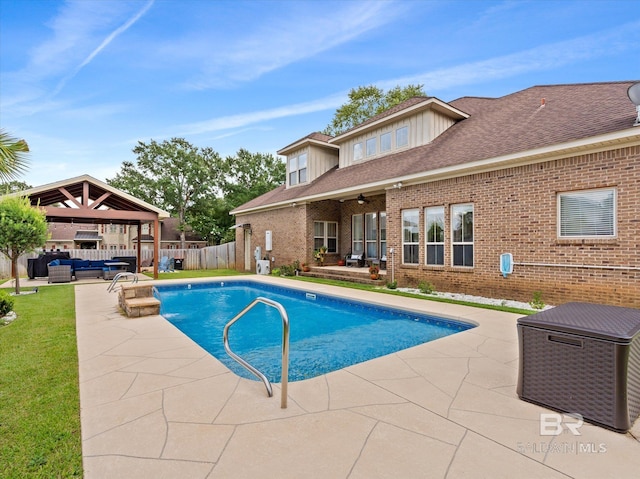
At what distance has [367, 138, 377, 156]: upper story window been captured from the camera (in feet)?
48.3

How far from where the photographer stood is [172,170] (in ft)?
105

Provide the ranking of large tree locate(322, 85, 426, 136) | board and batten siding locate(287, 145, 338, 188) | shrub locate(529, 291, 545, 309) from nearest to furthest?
1. shrub locate(529, 291, 545, 309)
2. board and batten siding locate(287, 145, 338, 188)
3. large tree locate(322, 85, 426, 136)

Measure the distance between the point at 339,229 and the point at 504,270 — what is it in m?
9.34

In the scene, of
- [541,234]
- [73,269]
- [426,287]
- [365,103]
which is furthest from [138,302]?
[365,103]

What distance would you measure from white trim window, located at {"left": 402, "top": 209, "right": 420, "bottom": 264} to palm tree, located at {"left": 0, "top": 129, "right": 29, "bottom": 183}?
10006mm

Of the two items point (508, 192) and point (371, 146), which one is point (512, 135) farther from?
point (371, 146)

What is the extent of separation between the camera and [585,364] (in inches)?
106

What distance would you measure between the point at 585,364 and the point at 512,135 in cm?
821

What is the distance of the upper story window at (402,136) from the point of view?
13323 millimetres

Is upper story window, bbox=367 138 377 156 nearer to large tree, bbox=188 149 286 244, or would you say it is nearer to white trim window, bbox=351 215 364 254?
white trim window, bbox=351 215 364 254

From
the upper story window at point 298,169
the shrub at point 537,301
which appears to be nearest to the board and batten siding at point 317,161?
the upper story window at point 298,169

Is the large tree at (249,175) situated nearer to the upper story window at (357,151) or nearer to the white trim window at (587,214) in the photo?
the upper story window at (357,151)

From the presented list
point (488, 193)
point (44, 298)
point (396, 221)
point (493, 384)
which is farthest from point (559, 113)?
point (44, 298)

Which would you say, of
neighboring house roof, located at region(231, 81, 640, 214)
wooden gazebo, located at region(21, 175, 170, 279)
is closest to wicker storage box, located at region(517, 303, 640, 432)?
neighboring house roof, located at region(231, 81, 640, 214)
